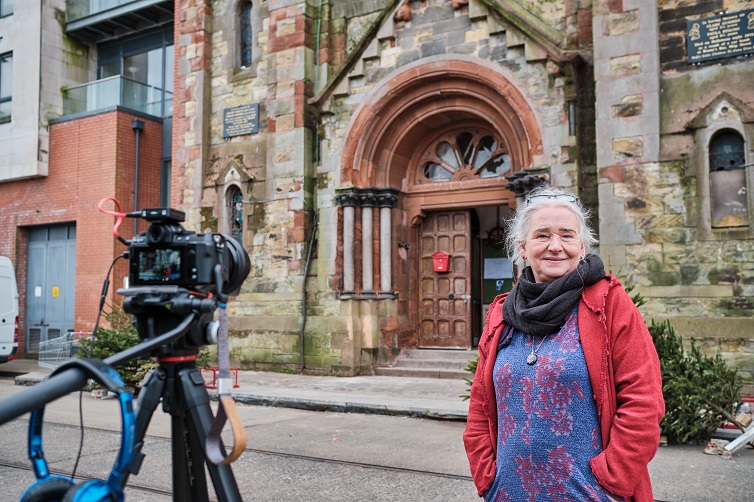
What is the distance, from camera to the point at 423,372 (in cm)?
1303

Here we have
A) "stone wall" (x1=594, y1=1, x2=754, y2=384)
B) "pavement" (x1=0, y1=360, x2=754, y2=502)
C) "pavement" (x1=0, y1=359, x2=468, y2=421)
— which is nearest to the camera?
"pavement" (x1=0, y1=360, x2=754, y2=502)

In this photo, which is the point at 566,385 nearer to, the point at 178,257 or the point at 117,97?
the point at 178,257

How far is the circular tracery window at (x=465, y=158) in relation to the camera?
13401 millimetres

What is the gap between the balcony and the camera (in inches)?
742

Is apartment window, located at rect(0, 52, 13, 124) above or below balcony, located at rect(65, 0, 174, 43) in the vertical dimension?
below

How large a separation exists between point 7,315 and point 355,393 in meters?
7.64

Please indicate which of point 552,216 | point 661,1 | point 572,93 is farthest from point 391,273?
point 552,216

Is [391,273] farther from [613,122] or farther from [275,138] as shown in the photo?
[613,122]

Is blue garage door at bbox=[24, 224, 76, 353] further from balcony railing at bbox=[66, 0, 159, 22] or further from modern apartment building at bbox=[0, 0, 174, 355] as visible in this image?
balcony railing at bbox=[66, 0, 159, 22]

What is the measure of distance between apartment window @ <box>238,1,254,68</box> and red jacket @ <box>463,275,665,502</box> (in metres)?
13.9

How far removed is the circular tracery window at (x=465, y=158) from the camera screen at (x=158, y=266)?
10861 millimetres

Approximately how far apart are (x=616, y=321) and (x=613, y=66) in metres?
9.30

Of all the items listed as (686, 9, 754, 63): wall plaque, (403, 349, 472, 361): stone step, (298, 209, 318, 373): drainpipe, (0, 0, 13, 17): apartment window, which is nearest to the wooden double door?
(403, 349, 472, 361): stone step

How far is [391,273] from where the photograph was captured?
45.3 feet
